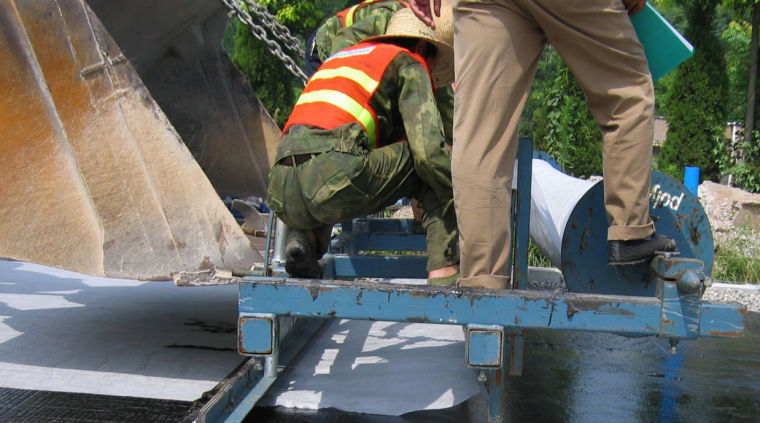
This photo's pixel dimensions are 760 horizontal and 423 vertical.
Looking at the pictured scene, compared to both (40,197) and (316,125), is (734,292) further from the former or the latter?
(40,197)

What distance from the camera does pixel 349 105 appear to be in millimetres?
2660

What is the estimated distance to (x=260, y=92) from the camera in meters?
15.8

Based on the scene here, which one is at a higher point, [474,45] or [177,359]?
[474,45]

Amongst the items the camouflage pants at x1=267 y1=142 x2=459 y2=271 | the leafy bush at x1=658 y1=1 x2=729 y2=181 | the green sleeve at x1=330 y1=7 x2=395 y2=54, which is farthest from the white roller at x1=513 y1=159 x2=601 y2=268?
the leafy bush at x1=658 y1=1 x2=729 y2=181

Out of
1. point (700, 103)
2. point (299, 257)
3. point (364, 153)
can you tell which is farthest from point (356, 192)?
point (700, 103)

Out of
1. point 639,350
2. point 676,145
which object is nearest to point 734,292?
point 639,350

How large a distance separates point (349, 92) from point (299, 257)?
2.25 feet

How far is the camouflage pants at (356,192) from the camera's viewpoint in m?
2.57

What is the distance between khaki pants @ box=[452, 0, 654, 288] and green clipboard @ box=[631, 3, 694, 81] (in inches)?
7.3

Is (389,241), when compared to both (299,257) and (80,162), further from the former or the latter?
(80,162)

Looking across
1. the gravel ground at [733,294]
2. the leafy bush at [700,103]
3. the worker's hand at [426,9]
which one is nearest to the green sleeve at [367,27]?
the worker's hand at [426,9]

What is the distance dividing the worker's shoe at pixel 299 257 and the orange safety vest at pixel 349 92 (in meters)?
0.46

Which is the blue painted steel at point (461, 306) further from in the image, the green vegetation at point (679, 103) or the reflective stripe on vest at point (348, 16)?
the green vegetation at point (679, 103)

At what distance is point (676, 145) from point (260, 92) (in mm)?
8858
